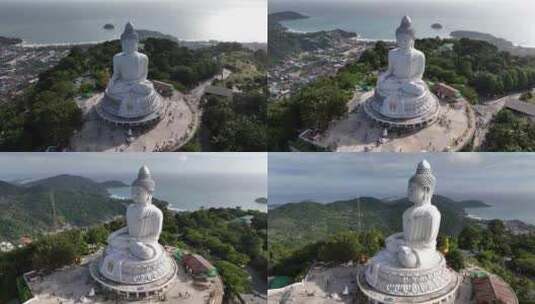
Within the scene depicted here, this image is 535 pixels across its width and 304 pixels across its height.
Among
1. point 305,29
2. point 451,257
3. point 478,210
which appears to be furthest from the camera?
point 305,29

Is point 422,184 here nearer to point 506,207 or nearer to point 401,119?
point 401,119

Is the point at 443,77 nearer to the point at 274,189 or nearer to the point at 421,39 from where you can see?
the point at 421,39

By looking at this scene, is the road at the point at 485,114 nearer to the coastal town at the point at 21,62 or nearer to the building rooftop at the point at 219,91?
the building rooftop at the point at 219,91

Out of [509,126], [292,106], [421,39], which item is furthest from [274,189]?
[421,39]

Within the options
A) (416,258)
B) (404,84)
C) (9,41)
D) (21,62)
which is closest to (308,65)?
(404,84)

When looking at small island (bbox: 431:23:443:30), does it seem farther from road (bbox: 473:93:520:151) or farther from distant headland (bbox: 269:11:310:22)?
road (bbox: 473:93:520:151)

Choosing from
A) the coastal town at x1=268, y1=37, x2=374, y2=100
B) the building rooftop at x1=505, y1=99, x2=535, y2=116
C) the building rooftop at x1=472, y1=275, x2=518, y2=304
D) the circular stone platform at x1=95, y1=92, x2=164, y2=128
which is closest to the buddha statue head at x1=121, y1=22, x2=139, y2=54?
the circular stone platform at x1=95, y1=92, x2=164, y2=128

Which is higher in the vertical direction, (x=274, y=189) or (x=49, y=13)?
(x=49, y=13)
